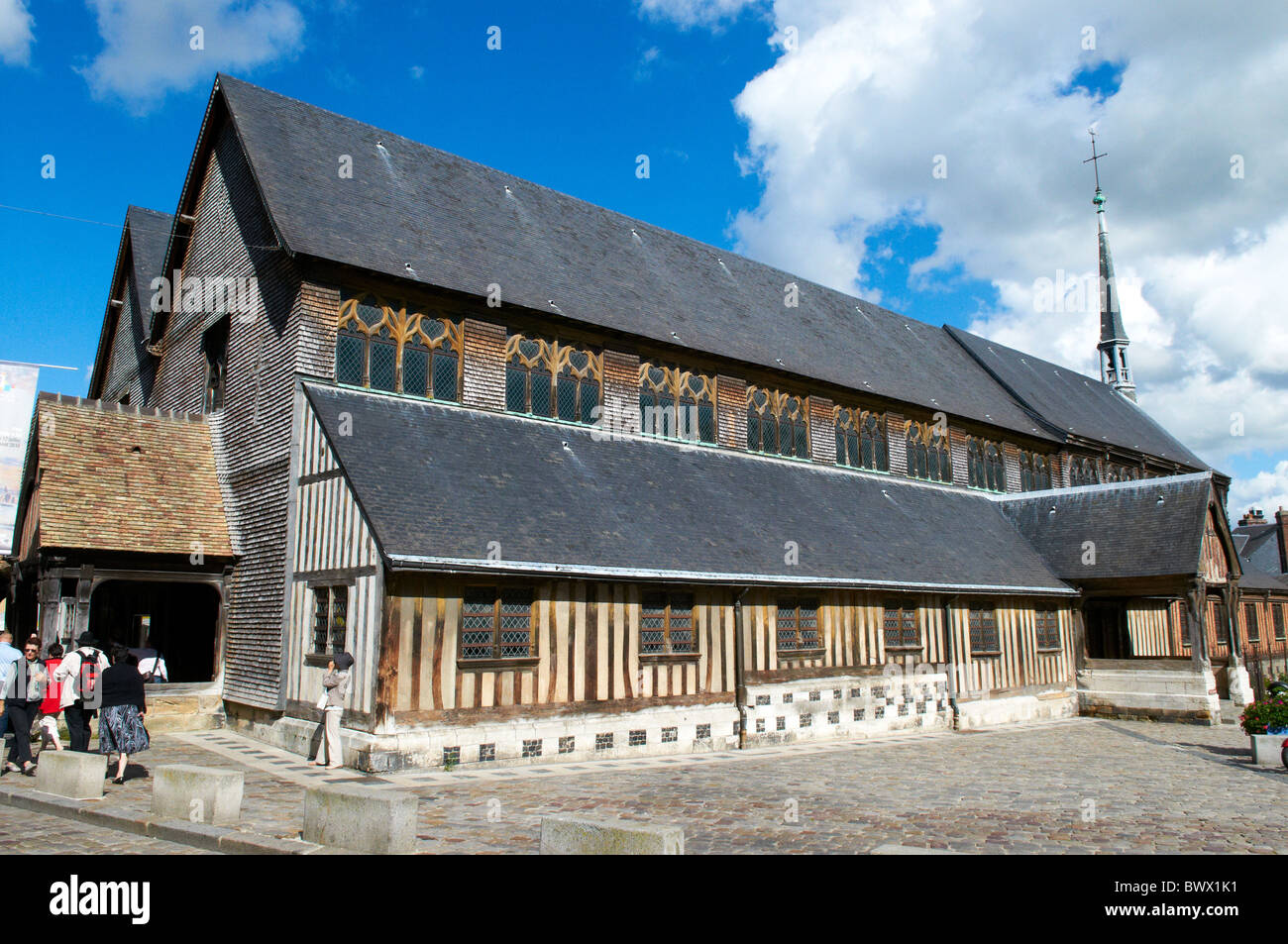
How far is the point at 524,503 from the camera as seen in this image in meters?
15.1

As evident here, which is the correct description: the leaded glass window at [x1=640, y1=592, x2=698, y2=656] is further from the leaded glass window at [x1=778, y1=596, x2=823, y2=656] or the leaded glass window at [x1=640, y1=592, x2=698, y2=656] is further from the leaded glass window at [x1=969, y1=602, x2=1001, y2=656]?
the leaded glass window at [x1=969, y1=602, x2=1001, y2=656]

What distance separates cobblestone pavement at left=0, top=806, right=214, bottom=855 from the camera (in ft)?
24.7

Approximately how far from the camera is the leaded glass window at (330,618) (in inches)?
530

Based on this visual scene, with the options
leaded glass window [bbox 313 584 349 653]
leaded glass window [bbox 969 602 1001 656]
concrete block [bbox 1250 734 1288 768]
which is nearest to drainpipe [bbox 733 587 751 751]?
leaded glass window [bbox 313 584 349 653]

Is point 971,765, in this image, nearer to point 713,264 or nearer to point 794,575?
point 794,575

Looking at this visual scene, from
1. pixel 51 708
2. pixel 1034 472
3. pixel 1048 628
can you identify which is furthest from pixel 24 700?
pixel 1034 472

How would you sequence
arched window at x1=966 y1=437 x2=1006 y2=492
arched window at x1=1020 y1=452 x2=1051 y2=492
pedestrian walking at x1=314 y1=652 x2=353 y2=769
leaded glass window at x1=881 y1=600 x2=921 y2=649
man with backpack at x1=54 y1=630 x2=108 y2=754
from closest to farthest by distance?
1. man with backpack at x1=54 y1=630 x2=108 y2=754
2. pedestrian walking at x1=314 y1=652 x2=353 y2=769
3. leaded glass window at x1=881 y1=600 x2=921 y2=649
4. arched window at x1=966 y1=437 x2=1006 y2=492
5. arched window at x1=1020 y1=452 x2=1051 y2=492

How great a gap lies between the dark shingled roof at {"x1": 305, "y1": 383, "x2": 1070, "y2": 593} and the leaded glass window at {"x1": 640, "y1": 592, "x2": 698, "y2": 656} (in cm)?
61

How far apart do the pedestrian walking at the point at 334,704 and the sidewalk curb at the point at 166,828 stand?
336 cm

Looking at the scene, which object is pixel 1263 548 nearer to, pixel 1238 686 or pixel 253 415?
pixel 1238 686

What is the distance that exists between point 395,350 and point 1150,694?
18.6 meters

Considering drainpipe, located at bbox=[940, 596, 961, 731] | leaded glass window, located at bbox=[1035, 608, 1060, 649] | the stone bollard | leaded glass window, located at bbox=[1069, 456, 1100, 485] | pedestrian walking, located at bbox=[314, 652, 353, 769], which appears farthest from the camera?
leaded glass window, located at bbox=[1069, 456, 1100, 485]
